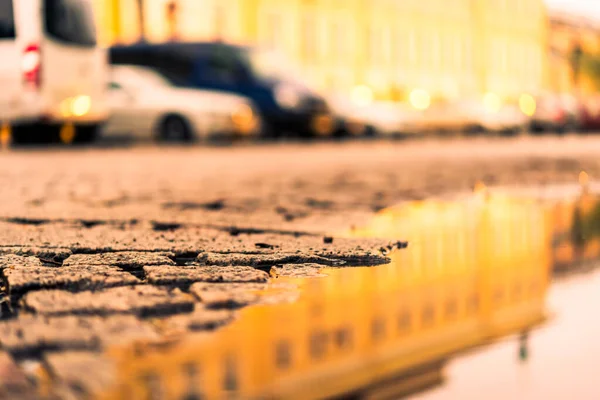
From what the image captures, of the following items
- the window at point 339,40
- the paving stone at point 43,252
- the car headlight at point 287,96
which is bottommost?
the paving stone at point 43,252

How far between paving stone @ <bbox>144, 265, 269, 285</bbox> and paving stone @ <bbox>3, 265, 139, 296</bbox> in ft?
0.34

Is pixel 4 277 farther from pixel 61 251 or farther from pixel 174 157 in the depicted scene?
pixel 174 157

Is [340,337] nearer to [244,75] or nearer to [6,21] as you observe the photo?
[6,21]

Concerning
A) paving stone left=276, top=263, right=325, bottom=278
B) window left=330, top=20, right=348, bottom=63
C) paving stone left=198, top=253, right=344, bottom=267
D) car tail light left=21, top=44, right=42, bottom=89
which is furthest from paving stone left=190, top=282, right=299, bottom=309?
window left=330, top=20, right=348, bottom=63

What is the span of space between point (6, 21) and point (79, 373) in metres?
15.3

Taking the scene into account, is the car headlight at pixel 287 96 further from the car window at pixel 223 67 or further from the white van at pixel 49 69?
the white van at pixel 49 69

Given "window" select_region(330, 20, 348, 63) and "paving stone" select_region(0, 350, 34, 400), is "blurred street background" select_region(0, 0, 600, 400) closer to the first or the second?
"paving stone" select_region(0, 350, 34, 400)

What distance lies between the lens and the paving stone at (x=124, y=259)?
16.8ft

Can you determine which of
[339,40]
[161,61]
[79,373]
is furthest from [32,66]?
[339,40]

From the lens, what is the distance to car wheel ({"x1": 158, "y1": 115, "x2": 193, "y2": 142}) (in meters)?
22.2

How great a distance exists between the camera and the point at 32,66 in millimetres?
17672

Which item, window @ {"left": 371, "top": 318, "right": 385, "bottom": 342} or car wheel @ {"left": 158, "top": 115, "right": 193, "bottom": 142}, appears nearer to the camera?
window @ {"left": 371, "top": 318, "right": 385, "bottom": 342}

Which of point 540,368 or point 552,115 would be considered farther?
point 552,115

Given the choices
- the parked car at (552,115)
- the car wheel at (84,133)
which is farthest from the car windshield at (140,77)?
the parked car at (552,115)
